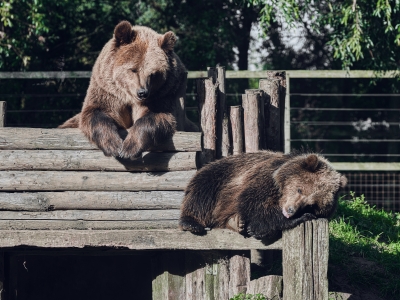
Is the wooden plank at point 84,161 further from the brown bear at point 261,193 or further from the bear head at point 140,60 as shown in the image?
the bear head at point 140,60

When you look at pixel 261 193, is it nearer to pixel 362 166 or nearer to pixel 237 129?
pixel 237 129

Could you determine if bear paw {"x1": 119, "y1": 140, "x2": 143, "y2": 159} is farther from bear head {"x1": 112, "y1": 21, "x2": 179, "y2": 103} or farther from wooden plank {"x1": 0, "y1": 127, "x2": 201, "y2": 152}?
bear head {"x1": 112, "y1": 21, "x2": 179, "y2": 103}

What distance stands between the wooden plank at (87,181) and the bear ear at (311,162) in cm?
118

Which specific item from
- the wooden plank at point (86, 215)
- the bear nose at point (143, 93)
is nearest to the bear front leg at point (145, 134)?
the bear nose at point (143, 93)

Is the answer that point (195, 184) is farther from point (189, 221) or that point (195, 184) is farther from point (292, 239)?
point (292, 239)

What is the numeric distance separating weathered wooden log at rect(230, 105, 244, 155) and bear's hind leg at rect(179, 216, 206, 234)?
1.39 m

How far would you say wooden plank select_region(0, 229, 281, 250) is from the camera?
20.7 feet

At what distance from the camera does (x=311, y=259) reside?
5.89 meters

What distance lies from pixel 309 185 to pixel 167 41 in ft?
7.94

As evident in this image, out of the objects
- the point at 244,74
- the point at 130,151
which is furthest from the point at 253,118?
the point at 244,74

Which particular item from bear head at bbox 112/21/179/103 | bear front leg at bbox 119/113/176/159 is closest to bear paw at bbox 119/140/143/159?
bear front leg at bbox 119/113/176/159

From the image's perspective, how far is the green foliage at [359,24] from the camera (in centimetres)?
1098

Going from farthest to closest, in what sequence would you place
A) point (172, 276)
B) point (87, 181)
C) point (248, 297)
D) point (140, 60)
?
point (140, 60) < point (172, 276) < point (87, 181) < point (248, 297)

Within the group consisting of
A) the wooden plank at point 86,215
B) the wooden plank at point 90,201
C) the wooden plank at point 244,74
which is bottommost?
the wooden plank at point 86,215
